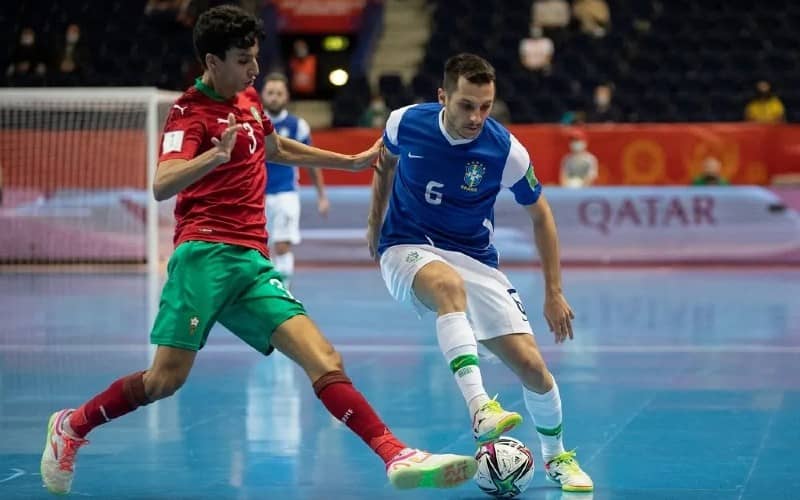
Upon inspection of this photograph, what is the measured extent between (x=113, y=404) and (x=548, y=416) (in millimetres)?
1879

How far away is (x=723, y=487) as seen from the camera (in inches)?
231

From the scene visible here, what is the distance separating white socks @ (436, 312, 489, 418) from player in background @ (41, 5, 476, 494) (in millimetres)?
369

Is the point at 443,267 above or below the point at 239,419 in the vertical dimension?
above

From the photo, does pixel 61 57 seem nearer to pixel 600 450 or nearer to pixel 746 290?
pixel 746 290

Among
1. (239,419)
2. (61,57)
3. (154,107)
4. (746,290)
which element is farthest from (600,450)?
(61,57)

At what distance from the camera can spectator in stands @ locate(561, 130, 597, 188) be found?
801 inches

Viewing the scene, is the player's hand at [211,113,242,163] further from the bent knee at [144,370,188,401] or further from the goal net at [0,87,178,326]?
the goal net at [0,87,178,326]

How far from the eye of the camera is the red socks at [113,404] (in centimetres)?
564

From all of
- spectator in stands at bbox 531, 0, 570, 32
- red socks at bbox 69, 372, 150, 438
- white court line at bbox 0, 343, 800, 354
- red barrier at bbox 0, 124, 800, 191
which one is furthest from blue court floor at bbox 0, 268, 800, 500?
spectator in stands at bbox 531, 0, 570, 32

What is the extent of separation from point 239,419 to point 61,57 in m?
17.4

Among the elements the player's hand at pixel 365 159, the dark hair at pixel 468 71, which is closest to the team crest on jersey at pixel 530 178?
the dark hair at pixel 468 71

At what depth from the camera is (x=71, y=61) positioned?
77.9 ft

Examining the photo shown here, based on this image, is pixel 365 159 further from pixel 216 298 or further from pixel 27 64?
pixel 27 64

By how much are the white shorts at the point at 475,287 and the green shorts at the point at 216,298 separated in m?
0.61
